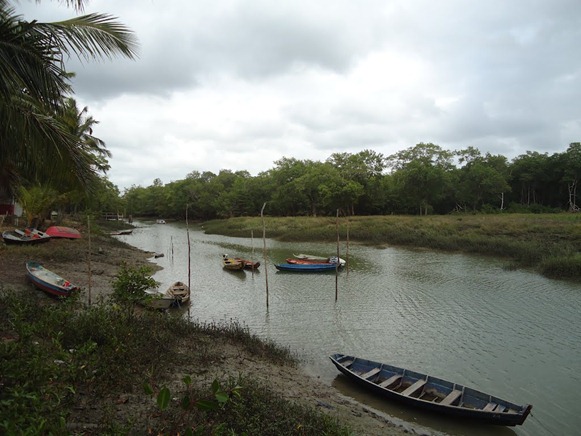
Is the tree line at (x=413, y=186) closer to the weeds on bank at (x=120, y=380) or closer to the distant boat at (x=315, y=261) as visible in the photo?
the distant boat at (x=315, y=261)

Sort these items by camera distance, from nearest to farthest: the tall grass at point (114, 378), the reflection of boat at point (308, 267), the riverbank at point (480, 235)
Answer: the tall grass at point (114, 378), the reflection of boat at point (308, 267), the riverbank at point (480, 235)

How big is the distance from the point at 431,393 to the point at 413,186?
5521cm

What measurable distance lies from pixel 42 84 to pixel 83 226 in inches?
1757

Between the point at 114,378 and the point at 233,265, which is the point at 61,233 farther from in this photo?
the point at 114,378

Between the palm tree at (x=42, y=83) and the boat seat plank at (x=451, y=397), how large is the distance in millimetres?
9488

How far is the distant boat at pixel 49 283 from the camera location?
15.8 meters

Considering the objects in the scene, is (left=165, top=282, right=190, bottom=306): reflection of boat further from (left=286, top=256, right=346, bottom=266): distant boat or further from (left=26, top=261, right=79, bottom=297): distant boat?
(left=286, top=256, right=346, bottom=266): distant boat

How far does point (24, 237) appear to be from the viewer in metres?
26.2

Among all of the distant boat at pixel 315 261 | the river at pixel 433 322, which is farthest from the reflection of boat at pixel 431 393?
the distant boat at pixel 315 261

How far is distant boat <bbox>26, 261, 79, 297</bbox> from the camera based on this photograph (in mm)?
15773

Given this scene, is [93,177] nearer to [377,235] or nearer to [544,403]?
[544,403]

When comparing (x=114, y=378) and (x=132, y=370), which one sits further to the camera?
(x=132, y=370)

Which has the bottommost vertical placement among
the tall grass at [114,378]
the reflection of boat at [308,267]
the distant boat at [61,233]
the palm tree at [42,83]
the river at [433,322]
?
the river at [433,322]

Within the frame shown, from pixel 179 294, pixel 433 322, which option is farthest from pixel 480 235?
pixel 179 294
